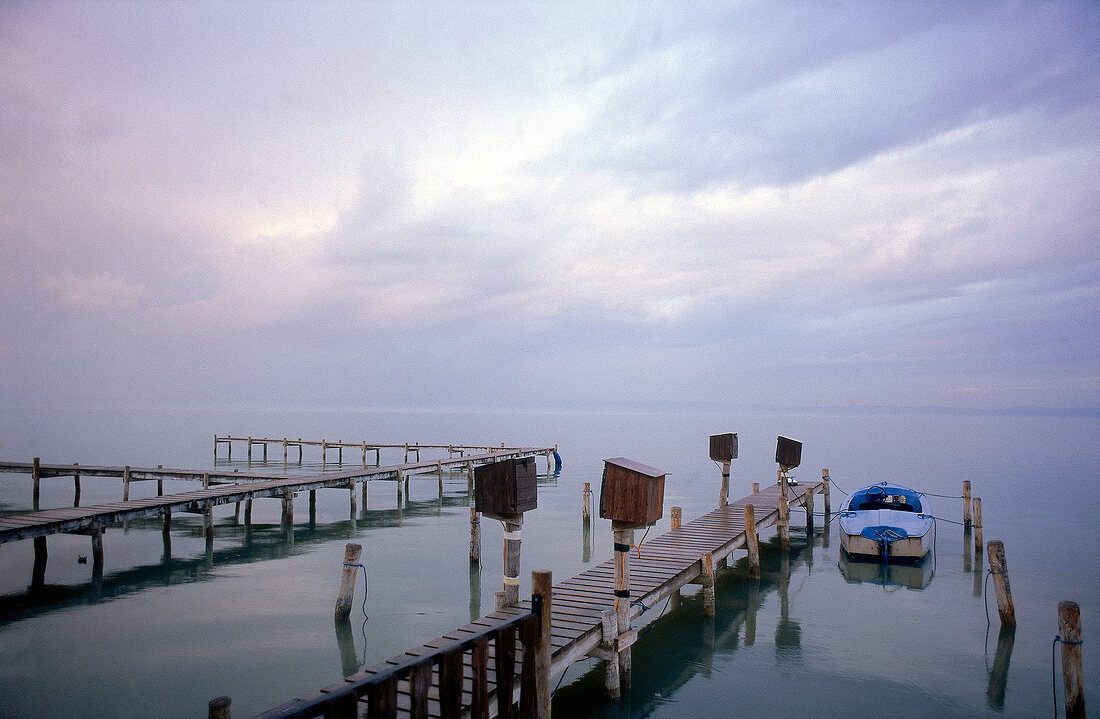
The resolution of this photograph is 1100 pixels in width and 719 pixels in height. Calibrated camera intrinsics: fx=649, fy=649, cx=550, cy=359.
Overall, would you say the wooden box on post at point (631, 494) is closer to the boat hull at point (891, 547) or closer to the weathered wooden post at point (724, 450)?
the weathered wooden post at point (724, 450)

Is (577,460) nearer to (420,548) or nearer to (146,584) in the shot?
(420,548)

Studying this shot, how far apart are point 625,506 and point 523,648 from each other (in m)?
2.40

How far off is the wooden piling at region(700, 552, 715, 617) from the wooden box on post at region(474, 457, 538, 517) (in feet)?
16.7

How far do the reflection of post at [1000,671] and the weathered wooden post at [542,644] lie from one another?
23.1ft

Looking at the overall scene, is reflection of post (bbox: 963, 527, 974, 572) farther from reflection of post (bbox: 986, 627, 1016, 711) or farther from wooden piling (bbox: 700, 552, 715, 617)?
wooden piling (bbox: 700, 552, 715, 617)

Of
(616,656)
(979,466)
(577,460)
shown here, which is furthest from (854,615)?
(979,466)

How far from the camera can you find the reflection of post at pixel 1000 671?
31.7 feet

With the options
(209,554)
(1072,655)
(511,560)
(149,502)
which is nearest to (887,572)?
(1072,655)

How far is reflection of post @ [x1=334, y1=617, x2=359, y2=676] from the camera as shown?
34.3ft

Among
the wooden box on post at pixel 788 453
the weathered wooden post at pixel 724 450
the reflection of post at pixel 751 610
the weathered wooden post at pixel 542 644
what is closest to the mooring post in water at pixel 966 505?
the wooden box on post at pixel 788 453

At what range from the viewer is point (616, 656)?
893 centimetres

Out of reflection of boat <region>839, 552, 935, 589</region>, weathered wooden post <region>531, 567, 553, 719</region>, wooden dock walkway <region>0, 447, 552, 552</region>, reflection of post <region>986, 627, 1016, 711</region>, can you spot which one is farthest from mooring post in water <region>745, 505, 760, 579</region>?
wooden dock walkway <region>0, 447, 552, 552</region>

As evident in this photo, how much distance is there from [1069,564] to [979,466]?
36151mm

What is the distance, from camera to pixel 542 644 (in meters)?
6.84
